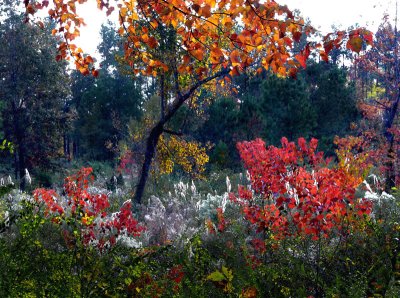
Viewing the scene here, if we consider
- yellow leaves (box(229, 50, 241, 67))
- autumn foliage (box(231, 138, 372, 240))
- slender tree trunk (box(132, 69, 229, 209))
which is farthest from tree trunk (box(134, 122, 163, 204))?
yellow leaves (box(229, 50, 241, 67))

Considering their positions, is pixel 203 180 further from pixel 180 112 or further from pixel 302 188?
pixel 302 188

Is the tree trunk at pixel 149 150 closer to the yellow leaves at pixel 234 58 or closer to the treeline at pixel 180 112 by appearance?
the treeline at pixel 180 112

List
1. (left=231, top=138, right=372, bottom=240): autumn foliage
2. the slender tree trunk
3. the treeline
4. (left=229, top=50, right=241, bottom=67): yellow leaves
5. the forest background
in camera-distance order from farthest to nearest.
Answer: the treeline, the slender tree trunk, (left=231, top=138, right=372, bottom=240): autumn foliage, the forest background, (left=229, top=50, right=241, bottom=67): yellow leaves

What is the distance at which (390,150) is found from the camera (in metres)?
12.1

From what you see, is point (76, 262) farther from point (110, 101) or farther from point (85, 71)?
point (110, 101)

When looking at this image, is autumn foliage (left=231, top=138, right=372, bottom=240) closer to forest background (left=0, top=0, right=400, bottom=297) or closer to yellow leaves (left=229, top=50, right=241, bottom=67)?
forest background (left=0, top=0, right=400, bottom=297)

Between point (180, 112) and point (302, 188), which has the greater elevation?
point (180, 112)

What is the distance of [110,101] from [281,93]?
13.4 metres

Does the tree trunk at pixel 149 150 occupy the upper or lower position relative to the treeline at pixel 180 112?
lower

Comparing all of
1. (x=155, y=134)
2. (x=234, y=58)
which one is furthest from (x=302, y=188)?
(x=155, y=134)

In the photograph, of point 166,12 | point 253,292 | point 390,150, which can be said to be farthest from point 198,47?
point 390,150

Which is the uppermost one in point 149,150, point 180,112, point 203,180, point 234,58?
point 180,112

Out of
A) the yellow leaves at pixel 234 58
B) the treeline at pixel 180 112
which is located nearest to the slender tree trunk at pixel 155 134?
the treeline at pixel 180 112

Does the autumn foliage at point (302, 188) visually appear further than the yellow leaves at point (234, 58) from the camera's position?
Yes
